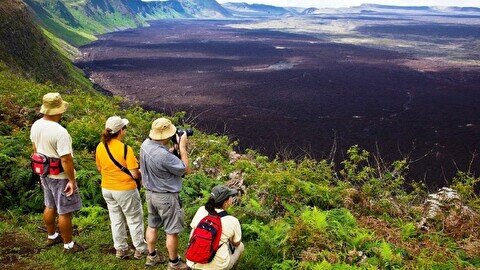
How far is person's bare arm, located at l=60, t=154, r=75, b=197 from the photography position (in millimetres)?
6254

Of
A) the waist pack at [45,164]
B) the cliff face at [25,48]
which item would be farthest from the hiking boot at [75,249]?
the cliff face at [25,48]

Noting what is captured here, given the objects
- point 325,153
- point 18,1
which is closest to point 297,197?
point 325,153

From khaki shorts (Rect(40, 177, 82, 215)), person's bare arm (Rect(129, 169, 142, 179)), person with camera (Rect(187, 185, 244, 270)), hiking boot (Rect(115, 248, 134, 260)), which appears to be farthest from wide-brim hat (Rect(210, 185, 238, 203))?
khaki shorts (Rect(40, 177, 82, 215))

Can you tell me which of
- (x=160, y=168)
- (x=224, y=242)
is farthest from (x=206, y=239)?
(x=160, y=168)

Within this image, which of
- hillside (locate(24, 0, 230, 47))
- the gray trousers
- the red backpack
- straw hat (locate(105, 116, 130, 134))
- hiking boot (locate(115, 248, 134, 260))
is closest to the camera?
the red backpack

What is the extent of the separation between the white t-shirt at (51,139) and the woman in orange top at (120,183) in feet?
1.57

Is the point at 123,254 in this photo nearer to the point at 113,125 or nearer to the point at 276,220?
the point at 113,125

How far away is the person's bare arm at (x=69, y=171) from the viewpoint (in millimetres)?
6254

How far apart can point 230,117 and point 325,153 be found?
13.7 meters

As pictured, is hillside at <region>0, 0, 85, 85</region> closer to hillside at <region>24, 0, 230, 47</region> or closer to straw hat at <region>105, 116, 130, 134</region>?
straw hat at <region>105, 116, 130, 134</region>

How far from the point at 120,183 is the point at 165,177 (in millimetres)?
840

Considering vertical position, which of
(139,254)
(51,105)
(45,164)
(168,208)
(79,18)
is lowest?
(139,254)

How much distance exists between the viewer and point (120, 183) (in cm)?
634

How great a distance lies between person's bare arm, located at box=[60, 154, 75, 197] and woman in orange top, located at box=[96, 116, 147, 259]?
39cm
